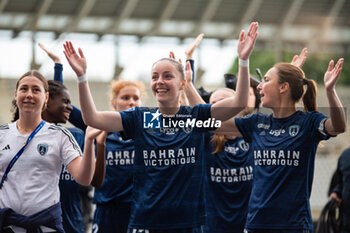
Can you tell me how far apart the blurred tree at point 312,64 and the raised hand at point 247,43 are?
88.2 feet

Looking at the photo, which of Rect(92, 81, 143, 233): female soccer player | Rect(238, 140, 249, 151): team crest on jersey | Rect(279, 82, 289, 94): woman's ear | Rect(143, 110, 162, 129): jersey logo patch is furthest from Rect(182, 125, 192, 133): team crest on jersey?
Rect(92, 81, 143, 233): female soccer player

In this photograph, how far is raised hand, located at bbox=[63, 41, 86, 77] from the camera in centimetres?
368

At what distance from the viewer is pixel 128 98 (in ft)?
19.1

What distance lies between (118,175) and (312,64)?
30.7 m

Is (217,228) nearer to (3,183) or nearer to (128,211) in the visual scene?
(128,211)

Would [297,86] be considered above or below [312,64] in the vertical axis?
below

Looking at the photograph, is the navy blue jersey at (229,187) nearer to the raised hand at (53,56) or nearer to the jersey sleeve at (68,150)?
the jersey sleeve at (68,150)

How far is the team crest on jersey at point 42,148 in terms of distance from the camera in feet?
12.6

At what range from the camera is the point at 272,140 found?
430cm

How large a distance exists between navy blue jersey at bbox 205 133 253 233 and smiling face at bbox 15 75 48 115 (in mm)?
1924

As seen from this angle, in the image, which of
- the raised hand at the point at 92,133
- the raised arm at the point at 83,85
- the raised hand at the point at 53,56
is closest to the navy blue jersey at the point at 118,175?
the raised hand at the point at 53,56

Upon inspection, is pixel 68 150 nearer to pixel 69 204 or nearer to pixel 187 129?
pixel 187 129

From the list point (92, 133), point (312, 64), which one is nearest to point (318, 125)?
point (92, 133)

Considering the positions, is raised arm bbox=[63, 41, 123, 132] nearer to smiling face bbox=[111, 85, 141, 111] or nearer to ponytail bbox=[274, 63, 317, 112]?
ponytail bbox=[274, 63, 317, 112]
